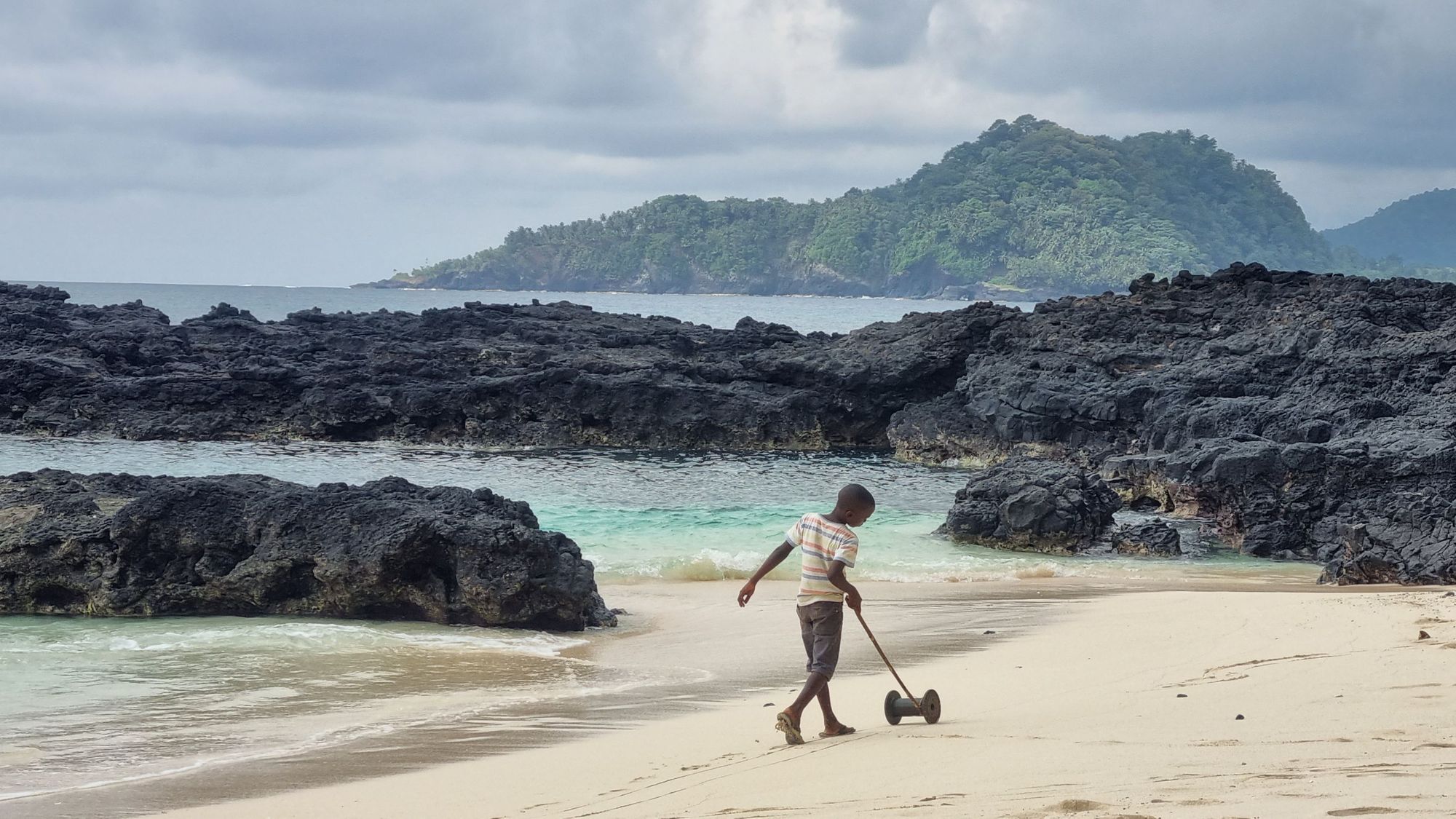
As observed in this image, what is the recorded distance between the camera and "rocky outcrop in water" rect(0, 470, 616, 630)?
10828mm

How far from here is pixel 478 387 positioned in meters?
31.5

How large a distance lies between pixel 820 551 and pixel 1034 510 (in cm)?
1082

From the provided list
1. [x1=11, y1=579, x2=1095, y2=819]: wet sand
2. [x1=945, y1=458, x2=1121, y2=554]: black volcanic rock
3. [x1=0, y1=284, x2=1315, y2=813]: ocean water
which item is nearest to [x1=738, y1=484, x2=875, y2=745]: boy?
[x1=11, y1=579, x2=1095, y2=819]: wet sand

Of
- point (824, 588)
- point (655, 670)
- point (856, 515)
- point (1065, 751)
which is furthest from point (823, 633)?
point (655, 670)

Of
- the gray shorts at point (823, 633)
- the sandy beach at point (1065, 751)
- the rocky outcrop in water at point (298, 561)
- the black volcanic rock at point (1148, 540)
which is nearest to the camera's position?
the sandy beach at point (1065, 751)

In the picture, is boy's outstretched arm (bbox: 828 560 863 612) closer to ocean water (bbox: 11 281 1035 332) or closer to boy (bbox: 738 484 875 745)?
boy (bbox: 738 484 875 745)

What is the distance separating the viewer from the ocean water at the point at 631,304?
109125mm

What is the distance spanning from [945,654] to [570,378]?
23.2 meters

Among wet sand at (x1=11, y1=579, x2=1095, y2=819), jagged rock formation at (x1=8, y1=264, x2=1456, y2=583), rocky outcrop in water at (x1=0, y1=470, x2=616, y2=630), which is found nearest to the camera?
wet sand at (x1=11, y1=579, x2=1095, y2=819)

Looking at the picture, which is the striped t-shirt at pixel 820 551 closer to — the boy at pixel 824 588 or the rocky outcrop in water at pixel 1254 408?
the boy at pixel 824 588

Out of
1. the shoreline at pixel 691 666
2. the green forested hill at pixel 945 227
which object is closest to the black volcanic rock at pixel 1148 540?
the shoreline at pixel 691 666

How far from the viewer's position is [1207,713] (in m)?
6.36

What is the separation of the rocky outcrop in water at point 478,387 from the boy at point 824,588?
24.5 metres

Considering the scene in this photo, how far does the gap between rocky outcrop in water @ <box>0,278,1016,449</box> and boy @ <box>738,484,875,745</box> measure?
24467 mm
